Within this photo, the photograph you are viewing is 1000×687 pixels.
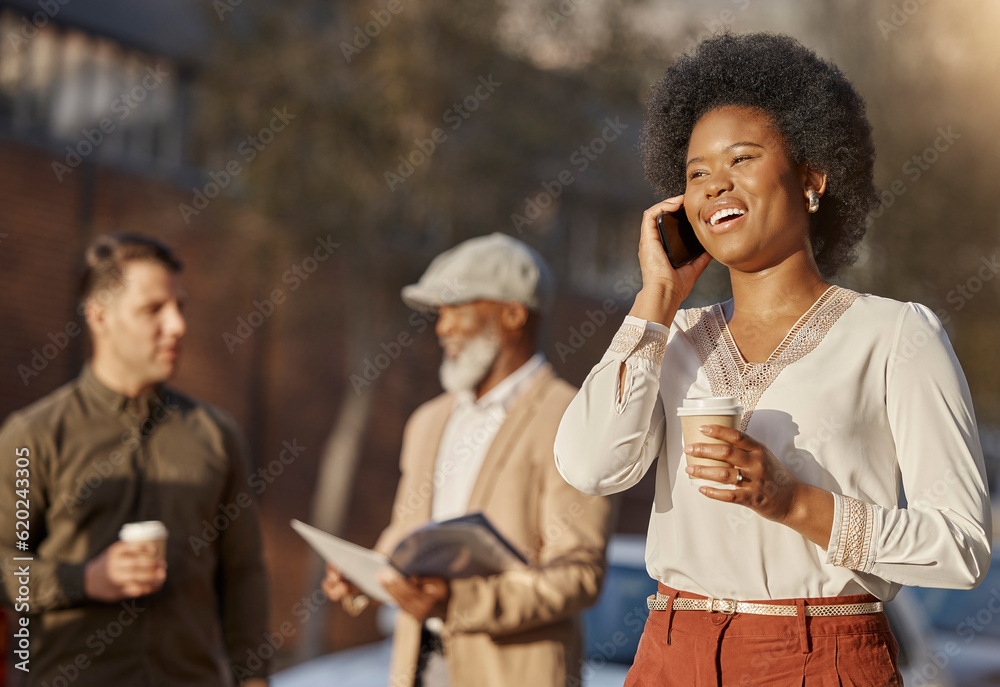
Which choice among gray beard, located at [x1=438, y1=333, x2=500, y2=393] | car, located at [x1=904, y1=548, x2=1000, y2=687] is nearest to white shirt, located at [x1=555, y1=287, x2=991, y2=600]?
gray beard, located at [x1=438, y1=333, x2=500, y2=393]

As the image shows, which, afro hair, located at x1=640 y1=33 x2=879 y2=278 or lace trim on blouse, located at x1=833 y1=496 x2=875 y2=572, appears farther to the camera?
afro hair, located at x1=640 y1=33 x2=879 y2=278

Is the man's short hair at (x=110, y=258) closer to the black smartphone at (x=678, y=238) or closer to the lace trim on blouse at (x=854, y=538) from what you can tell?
the black smartphone at (x=678, y=238)

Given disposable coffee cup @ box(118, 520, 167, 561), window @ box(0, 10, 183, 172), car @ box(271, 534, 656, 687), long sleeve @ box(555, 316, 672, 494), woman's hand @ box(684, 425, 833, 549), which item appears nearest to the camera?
woman's hand @ box(684, 425, 833, 549)

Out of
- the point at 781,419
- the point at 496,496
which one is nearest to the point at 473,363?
the point at 496,496

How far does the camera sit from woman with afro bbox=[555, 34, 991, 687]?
184cm

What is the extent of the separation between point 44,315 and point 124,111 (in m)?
2.50

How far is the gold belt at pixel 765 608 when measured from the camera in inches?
74.4

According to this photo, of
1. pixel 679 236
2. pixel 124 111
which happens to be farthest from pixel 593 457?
pixel 124 111

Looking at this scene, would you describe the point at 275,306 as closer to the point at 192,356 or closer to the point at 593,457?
the point at 192,356

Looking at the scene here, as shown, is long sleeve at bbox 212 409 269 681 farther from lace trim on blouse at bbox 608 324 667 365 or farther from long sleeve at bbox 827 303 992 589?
long sleeve at bbox 827 303 992 589

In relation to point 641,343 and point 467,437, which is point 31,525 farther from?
point 641,343

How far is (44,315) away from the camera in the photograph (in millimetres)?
11570

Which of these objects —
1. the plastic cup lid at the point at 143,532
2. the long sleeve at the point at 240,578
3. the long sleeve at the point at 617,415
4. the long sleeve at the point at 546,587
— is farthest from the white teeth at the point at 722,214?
the long sleeve at the point at 240,578

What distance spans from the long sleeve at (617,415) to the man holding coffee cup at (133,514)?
1704 mm
